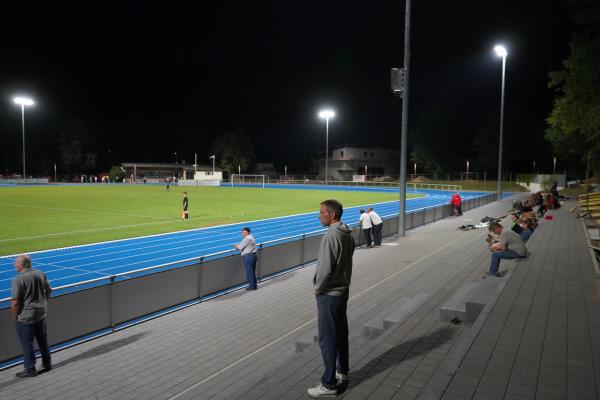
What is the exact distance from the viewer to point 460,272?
11875mm

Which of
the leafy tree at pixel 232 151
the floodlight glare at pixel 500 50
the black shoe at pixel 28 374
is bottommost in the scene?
the black shoe at pixel 28 374

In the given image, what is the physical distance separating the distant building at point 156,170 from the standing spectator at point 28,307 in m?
89.7

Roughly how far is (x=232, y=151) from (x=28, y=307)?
102890 millimetres

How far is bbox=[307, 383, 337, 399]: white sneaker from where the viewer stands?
177 inches

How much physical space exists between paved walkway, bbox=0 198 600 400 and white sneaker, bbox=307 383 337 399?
0.19m

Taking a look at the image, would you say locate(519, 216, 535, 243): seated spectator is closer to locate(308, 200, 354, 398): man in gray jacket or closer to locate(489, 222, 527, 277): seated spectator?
locate(489, 222, 527, 277): seated spectator

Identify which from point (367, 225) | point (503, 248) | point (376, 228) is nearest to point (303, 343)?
point (503, 248)

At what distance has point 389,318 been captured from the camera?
23.4 feet

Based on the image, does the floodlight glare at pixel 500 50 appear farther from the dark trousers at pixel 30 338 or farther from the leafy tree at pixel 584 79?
the dark trousers at pixel 30 338

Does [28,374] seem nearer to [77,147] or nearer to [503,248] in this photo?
[503,248]

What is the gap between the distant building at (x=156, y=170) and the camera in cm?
9556

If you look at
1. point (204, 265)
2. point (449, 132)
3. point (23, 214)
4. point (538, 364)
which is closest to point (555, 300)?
point (538, 364)

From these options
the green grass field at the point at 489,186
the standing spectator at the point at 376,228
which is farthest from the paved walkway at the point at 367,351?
the green grass field at the point at 489,186

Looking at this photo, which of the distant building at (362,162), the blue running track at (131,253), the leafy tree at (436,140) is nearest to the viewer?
the blue running track at (131,253)
